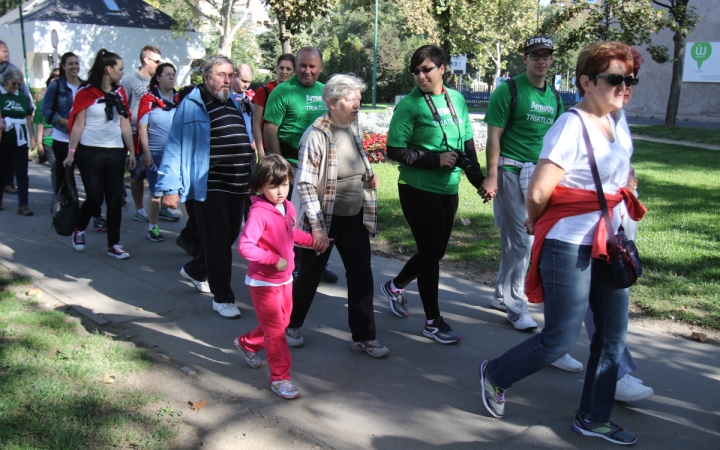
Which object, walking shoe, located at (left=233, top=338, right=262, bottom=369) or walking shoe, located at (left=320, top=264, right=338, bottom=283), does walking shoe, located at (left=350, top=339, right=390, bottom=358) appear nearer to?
walking shoe, located at (left=233, top=338, right=262, bottom=369)

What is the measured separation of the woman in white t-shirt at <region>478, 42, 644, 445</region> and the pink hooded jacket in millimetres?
1405

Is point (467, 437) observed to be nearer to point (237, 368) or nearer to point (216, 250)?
point (237, 368)

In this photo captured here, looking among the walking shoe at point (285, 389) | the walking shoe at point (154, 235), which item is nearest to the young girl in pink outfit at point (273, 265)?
the walking shoe at point (285, 389)

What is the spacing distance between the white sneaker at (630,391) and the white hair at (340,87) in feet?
7.69

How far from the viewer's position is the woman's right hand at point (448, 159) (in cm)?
446

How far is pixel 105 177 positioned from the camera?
6836 millimetres

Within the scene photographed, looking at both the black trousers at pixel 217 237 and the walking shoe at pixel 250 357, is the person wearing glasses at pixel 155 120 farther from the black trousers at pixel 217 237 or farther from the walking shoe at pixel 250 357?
the walking shoe at pixel 250 357

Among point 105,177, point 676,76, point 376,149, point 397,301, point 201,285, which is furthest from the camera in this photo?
point 676,76

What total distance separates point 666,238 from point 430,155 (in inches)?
158

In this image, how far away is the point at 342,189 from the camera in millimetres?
4391

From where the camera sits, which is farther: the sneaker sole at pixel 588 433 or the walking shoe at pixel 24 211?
the walking shoe at pixel 24 211

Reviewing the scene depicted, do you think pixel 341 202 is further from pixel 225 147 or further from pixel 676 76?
pixel 676 76

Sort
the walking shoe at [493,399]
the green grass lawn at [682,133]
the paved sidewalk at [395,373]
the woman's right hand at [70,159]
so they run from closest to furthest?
1. the paved sidewalk at [395,373]
2. the walking shoe at [493,399]
3. the woman's right hand at [70,159]
4. the green grass lawn at [682,133]

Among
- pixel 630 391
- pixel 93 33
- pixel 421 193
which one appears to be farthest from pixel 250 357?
pixel 93 33
